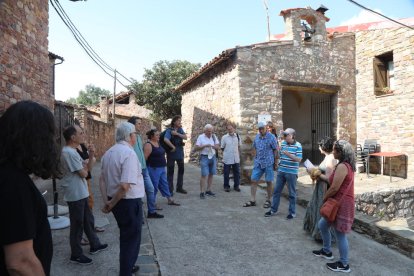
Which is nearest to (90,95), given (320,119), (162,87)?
(162,87)

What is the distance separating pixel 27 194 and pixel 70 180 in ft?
7.50

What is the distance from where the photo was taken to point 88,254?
143 inches

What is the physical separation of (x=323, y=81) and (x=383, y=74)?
2132 mm

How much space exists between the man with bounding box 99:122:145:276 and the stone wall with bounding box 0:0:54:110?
312 cm

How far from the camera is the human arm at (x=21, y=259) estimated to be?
1.22m

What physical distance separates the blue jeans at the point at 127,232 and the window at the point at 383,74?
30.5 feet

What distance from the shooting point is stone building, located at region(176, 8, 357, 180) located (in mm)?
8492

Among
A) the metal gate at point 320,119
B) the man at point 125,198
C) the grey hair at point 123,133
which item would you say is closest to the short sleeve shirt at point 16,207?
the man at point 125,198

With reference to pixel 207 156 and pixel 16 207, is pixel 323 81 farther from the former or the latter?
pixel 16 207

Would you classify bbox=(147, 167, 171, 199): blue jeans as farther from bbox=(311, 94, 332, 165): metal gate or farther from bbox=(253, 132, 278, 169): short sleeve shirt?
bbox=(311, 94, 332, 165): metal gate

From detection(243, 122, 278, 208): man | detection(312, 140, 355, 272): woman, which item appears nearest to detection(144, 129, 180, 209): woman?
detection(243, 122, 278, 208): man

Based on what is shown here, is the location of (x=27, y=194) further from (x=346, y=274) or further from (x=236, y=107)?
(x=236, y=107)

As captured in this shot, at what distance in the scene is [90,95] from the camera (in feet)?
163

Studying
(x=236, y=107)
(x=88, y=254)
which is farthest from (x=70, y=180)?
(x=236, y=107)
